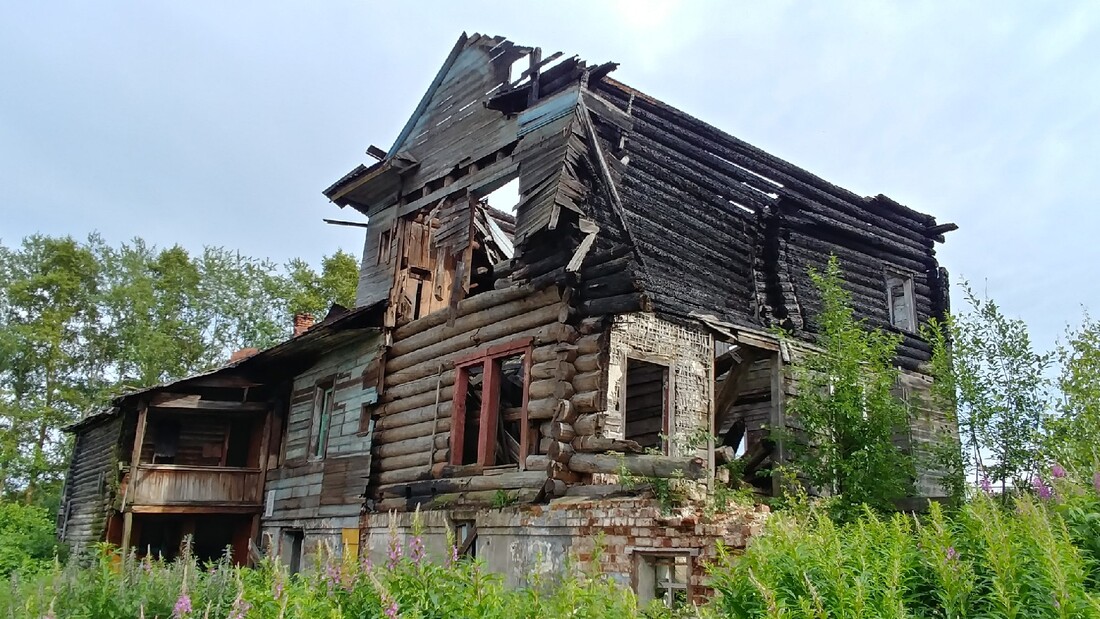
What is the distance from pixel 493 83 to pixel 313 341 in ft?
21.4

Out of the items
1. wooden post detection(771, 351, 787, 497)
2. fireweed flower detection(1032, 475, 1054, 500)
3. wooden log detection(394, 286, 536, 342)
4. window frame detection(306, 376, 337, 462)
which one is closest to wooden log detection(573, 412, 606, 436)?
wooden log detection(394, 286, 536, 342)

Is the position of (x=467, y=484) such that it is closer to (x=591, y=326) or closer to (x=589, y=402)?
(x=589, y=402)

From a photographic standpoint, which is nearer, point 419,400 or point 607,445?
point 607,445

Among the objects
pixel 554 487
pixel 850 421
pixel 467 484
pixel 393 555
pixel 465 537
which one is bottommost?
pixel 393 555

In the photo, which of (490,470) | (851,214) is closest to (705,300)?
(490,470)

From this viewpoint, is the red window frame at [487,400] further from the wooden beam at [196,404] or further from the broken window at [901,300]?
the broken window at [901,300]

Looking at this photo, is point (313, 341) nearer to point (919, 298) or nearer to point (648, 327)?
point (648, 327)

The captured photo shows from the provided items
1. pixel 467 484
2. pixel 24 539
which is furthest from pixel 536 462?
pixel 24 539

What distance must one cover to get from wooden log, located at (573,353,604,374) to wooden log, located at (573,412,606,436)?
24.9 inches

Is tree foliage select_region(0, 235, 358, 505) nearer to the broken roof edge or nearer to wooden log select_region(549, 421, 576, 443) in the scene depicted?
the broken roof edge

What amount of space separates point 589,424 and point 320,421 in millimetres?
9213

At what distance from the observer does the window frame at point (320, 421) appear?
18156mm

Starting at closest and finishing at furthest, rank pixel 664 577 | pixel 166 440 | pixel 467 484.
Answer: pixel 664 577 → pixel 467 484 → pixel 166 440

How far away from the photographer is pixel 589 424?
11.5 metres
